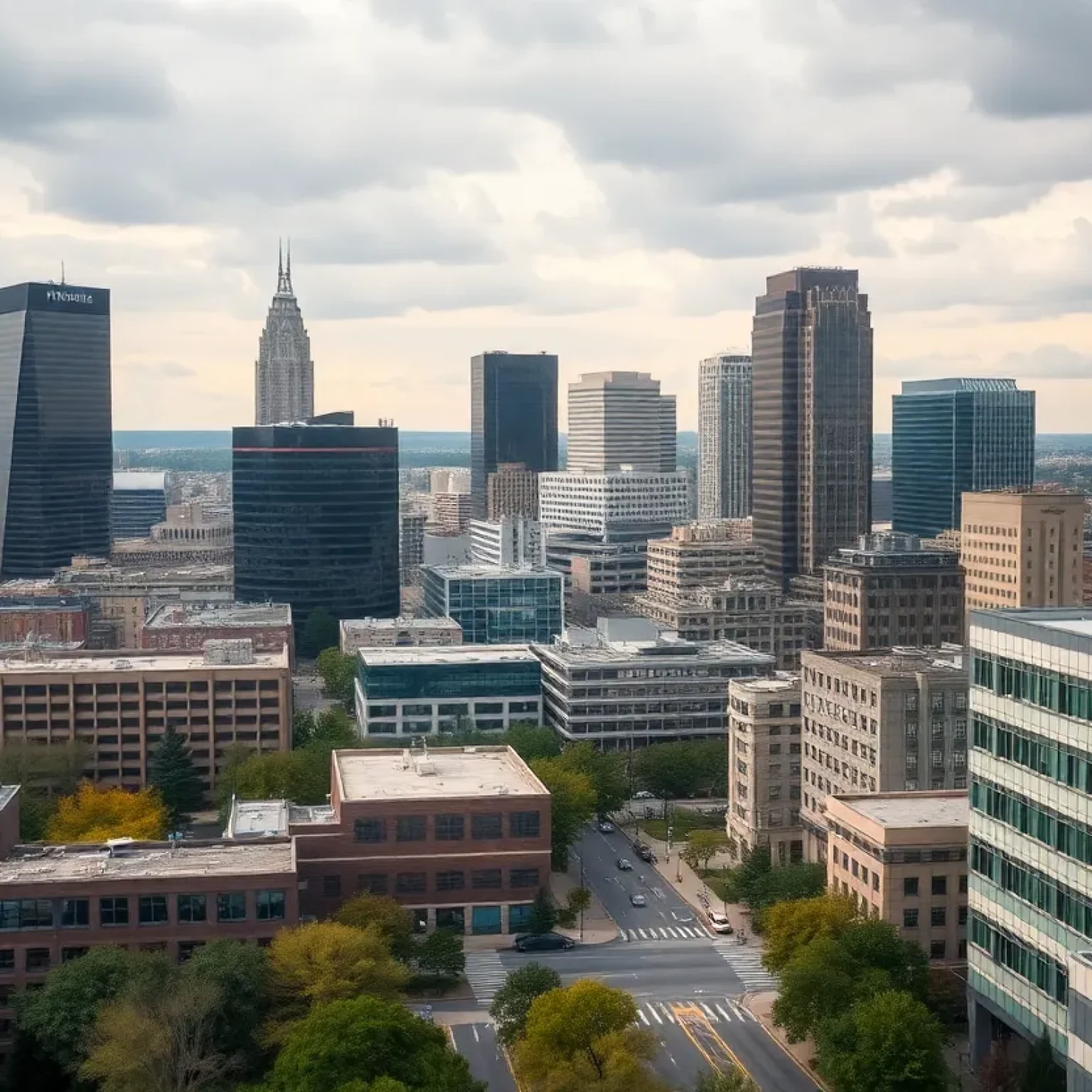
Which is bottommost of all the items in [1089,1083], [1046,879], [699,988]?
[699,988]

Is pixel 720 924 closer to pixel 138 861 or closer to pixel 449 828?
pixel 449 828

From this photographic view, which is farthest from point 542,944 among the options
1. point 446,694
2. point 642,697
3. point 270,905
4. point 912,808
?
point 446,694

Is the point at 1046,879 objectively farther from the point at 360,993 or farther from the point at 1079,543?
the point at 1079,543

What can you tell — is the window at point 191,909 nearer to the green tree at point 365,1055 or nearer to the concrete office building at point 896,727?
the green tree at point 365,1055

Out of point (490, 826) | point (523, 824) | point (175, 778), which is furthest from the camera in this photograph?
point (175, 778)

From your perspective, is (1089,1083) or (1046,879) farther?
(1046,879)

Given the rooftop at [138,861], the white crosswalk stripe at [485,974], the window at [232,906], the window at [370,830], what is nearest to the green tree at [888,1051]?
the white crosswalk stripe at [485,974]

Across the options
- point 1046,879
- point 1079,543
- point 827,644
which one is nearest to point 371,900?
point 1046,879
